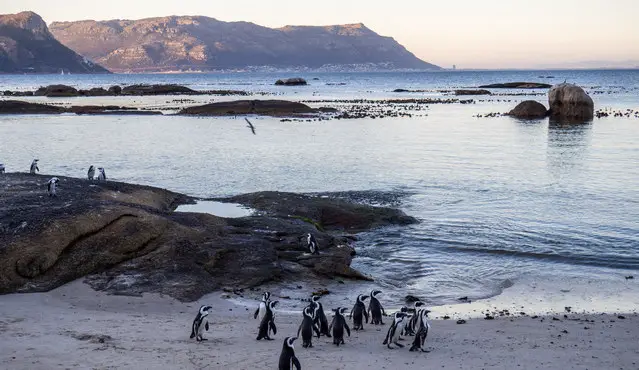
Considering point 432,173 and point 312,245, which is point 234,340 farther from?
point 432,173

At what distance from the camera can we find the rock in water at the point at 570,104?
63938 millimetres

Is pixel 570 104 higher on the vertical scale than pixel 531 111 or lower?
higher

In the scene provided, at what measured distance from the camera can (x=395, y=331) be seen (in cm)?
1222

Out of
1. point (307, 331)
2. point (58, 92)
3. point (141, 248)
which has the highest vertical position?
point (58, 92)

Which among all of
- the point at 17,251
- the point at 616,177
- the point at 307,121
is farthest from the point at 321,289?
the point at 307,121

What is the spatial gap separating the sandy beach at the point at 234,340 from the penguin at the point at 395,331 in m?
0.21

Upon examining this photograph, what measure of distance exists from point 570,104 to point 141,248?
185 ft

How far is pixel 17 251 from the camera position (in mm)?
15055

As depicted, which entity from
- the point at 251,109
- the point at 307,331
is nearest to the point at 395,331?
the point at 307,331

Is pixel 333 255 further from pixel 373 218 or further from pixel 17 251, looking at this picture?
pixel 17 251

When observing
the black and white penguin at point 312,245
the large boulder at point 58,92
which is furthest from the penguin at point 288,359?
the large boulder at point 58,92

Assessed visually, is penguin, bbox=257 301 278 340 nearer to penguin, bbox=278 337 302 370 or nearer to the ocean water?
penguin, bbox=278 337 302 370

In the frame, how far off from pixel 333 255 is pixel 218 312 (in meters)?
4.66

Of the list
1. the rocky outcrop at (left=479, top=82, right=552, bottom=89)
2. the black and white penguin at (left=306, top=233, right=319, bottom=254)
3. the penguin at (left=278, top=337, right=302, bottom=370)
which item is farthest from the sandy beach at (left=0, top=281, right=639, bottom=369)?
the rocky outcrop at (left=479, top=82, right=552, bottom=89)
